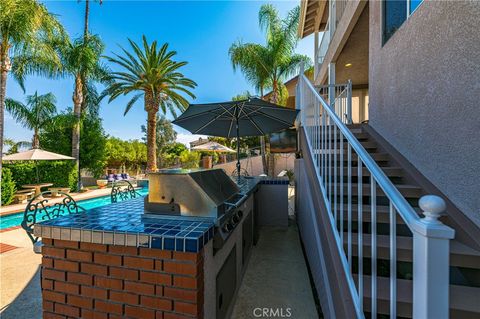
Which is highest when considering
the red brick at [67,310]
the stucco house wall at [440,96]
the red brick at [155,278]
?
the stucco house wall at [440,96]

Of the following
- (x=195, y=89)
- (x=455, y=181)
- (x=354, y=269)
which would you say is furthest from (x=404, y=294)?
(x=195, y=89)

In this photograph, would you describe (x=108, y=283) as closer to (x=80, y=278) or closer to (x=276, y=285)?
(x=80, y=278)

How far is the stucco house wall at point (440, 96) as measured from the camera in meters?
2.18

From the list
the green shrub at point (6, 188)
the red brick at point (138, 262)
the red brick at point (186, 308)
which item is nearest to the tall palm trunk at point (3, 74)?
the green shrub at point (6, 188)

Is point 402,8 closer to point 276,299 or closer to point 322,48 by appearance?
point 276,299

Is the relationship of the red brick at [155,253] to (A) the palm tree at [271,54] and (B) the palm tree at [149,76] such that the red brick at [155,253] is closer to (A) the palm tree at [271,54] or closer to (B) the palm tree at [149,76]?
(B) the palm tree at [149,76]

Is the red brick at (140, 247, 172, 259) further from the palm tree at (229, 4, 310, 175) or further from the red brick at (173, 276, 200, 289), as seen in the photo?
the palm tree at (229, 4, 310, 175)

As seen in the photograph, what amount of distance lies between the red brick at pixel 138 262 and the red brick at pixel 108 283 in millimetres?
165

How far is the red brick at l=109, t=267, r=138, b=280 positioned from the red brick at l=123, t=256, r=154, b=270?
44mm

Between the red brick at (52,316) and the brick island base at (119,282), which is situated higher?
the brick island base at (119,282)

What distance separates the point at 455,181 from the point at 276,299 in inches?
96.0

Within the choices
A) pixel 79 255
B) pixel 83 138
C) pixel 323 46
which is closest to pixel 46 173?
pixel 83 138

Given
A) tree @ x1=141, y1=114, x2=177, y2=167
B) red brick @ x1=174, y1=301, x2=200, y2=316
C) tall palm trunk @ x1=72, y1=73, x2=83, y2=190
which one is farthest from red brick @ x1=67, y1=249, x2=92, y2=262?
tree @ x1=141, y1=114, x2=177, y2=167

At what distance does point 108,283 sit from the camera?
5.83 feet
